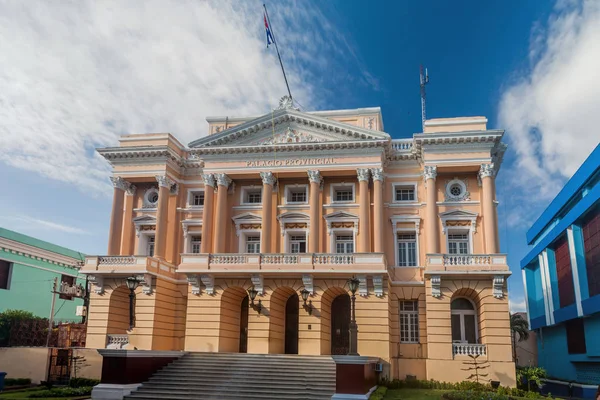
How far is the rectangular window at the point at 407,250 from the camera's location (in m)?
32.8

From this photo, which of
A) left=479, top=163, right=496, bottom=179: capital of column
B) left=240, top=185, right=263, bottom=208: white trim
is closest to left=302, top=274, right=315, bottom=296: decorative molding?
left=240, top=185, right=263, bottom=208: white trim

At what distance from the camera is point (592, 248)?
1430 inches

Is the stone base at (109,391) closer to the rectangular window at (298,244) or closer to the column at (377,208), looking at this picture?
the rectangular window at (298,244)

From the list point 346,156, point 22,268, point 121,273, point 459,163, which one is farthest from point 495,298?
point 22,268

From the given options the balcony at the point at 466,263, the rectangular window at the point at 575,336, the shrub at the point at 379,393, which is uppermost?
the balcony at the point at 466,263

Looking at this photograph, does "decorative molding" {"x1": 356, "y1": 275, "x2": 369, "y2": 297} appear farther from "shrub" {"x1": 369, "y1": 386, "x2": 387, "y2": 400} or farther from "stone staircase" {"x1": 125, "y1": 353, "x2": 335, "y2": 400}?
"shrub" {"x1": 369, "y1": 386, "x2": 387, "y2": 400}

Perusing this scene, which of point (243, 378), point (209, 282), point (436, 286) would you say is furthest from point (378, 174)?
point (243, 378)

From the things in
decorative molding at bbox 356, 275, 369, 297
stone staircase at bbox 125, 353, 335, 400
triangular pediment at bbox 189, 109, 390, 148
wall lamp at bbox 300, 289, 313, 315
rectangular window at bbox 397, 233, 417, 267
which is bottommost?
stone staircase at bbox 125, 353, 335, 400

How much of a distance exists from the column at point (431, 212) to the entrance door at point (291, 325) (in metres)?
8.54

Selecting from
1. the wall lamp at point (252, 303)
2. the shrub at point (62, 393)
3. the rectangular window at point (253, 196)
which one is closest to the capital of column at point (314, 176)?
the rectangular window at point (253, 196)

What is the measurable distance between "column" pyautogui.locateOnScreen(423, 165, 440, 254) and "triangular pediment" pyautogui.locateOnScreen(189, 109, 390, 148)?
13.1 feet

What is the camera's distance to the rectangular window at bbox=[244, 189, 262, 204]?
3534 cm

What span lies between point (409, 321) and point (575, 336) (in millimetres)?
18331

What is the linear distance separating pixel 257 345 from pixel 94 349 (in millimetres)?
8789
